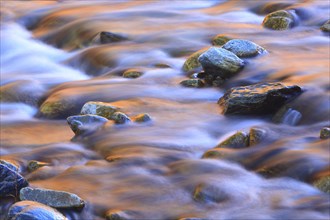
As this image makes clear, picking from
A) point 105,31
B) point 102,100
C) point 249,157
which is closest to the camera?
point 249,157

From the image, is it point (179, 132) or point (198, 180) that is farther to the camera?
point (179, 132)

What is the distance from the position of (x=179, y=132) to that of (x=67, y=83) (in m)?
2.21

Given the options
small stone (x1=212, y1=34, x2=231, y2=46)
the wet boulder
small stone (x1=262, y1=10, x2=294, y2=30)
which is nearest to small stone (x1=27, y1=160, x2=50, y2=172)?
the wet boulder

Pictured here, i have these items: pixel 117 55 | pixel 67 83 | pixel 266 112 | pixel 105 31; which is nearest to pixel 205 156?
pixel 266 112

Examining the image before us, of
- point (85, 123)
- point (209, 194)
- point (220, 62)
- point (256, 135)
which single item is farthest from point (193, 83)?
point (209, 194)

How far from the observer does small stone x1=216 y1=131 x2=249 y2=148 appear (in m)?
5.66

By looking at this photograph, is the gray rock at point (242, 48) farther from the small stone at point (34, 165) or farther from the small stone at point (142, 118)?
the small stone at point (34, 165)

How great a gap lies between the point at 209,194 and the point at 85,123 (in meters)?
1.71

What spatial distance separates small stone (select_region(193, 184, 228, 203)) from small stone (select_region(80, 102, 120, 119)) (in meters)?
1.81

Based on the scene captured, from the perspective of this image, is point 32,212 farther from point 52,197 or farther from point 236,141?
point 236,141

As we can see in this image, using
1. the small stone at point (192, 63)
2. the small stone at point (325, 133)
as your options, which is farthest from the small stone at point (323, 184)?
the small stone at point (192, 63)

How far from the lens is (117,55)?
8805 millimetres

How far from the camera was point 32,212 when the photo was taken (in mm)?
4180

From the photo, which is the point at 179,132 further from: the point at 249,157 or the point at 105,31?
the point at 105,31
